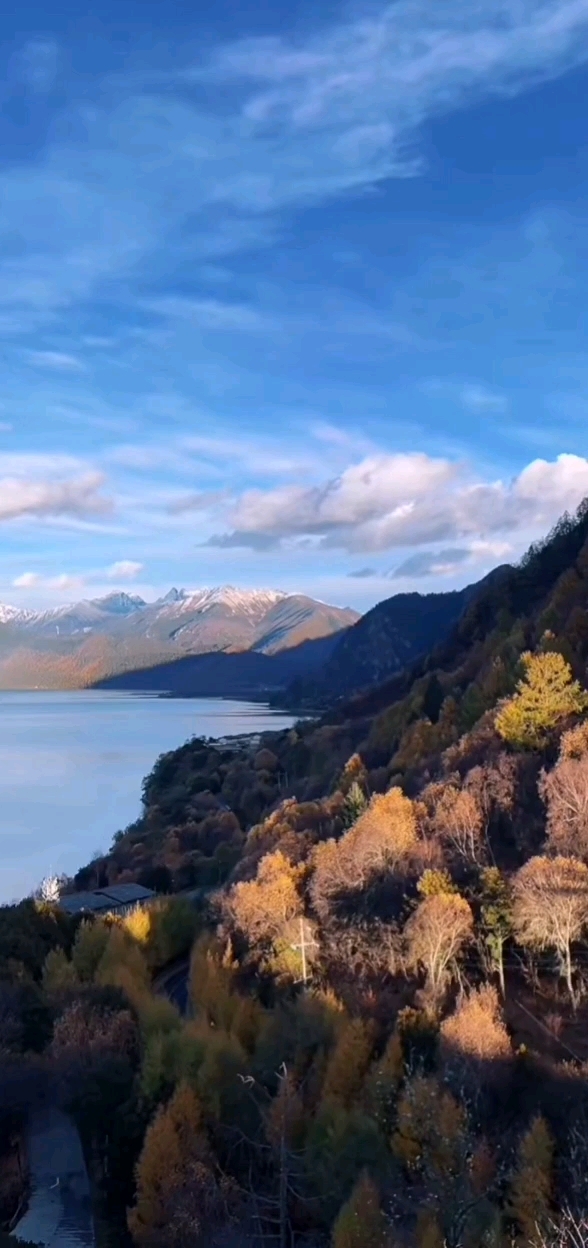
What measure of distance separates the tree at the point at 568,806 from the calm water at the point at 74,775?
56.1 ft

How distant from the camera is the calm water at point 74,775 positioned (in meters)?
33.6

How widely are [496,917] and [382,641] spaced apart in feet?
331

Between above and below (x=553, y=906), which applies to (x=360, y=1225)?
below

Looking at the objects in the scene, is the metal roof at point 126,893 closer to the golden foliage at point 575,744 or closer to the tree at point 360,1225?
the golden foliage at point 575,744

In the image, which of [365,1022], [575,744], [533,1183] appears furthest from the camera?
[575,744]

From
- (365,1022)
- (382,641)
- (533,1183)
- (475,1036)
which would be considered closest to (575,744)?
(365,1022)

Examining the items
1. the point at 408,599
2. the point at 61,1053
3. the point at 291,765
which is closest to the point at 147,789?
the point at 291,765

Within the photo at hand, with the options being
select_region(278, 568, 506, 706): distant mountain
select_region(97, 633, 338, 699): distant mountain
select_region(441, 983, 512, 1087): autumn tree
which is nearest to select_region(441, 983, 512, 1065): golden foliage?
select_region(441, 983, 512, 1087): autumn tree

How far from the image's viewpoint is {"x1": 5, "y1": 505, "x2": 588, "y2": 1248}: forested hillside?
9.28 meters

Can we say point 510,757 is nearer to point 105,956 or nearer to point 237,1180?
point 105,956

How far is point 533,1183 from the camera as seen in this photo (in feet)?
28.1

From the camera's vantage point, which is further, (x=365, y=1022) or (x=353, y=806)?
(x=353, y=806)

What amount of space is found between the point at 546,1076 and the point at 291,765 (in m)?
23.7

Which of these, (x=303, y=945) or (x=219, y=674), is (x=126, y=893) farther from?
(x=219, y=674)
